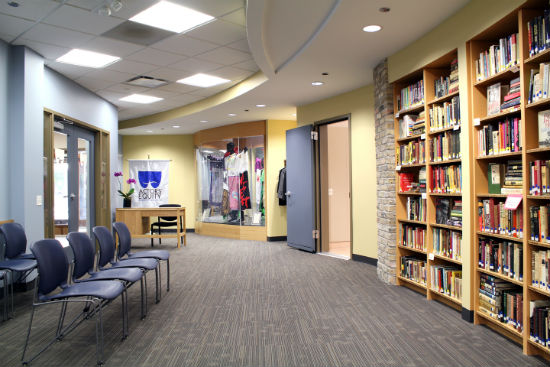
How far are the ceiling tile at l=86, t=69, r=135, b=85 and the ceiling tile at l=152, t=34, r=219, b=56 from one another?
4.58 feet

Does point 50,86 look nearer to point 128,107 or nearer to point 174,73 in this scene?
point 174,73

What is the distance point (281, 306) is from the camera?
386 centimetres

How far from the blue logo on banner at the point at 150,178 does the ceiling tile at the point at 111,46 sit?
20.7 feet

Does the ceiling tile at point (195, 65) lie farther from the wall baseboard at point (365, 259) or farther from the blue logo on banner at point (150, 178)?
the blue logo on banner at point (150, 178)

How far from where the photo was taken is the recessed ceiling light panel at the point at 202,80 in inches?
240

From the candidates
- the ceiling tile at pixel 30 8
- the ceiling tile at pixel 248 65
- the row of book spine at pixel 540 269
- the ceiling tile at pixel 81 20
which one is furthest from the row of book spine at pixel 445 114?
the ceiling tile at pixel 30 8

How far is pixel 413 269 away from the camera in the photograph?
4297mm

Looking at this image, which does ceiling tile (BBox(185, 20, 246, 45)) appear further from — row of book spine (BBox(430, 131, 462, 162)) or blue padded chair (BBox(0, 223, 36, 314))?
blue padded chair (BBox(0, 223, 36, 314))

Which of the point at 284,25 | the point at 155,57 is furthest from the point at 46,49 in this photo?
the point at 284,25

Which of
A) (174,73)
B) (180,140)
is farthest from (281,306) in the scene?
(180,140)

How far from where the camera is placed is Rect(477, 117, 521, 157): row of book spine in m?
2.83

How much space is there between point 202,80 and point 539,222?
523cm

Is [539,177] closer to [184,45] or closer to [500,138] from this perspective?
[500,138]

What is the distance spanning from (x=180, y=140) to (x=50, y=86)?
5742 millimetres
